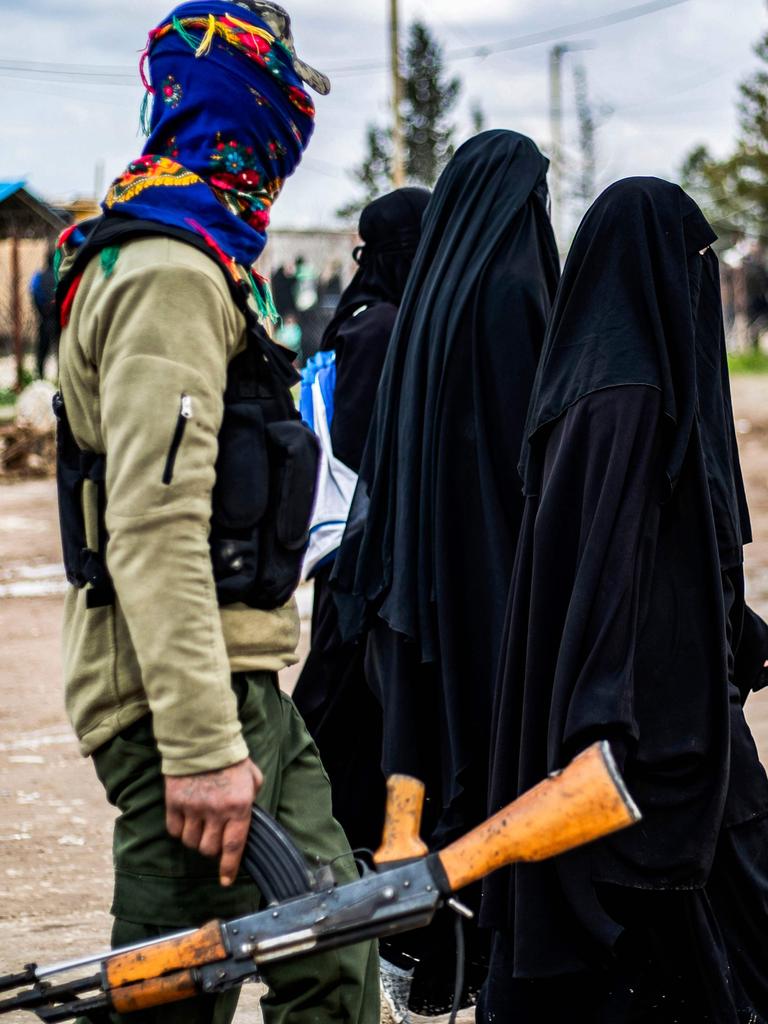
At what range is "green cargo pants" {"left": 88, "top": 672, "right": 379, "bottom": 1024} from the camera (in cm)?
226

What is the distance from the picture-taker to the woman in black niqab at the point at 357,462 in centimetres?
391

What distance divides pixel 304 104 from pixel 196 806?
47.2 inches

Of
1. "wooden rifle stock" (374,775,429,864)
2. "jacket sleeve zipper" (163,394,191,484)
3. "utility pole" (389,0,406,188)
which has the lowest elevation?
"wooden rifle stock" (374,775,429,864)

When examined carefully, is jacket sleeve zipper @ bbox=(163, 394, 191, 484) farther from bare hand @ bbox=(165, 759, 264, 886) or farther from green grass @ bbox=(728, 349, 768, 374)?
green grass @ bbox=(728, 349, 768, 374)

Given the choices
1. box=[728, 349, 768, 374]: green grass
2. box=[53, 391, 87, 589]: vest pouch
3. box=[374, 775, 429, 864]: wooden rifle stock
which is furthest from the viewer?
box=[728, 349, 768, 374]: green grass

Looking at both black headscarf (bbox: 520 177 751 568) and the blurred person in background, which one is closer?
the blurred person in background

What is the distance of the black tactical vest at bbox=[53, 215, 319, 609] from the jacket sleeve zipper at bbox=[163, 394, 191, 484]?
0.16 meters

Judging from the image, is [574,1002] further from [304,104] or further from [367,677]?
[304,104]

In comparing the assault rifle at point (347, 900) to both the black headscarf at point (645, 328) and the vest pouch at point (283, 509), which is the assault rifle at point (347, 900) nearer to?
the vest pouch at point (283, 509)

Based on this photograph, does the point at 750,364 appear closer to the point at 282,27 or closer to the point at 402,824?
the point at 282,27

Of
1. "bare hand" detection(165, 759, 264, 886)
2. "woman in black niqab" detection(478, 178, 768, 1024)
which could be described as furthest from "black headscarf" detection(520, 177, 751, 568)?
"bare hand" detection(165, 759, 264, 886)

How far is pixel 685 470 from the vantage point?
274cm

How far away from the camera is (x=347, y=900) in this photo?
2080mm

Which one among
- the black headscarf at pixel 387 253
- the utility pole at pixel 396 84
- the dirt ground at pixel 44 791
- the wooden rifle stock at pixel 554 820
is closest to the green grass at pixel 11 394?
the dirt ground at pixel 44 791
